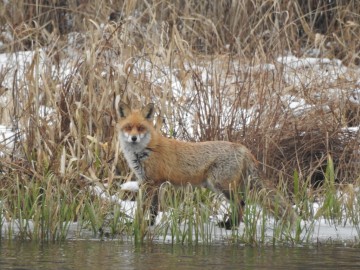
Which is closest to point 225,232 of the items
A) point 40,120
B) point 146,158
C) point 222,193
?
point 222,193

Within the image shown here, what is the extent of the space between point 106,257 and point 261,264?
3.85 feet

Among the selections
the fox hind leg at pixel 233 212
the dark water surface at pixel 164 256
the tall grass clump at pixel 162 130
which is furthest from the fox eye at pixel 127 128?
the dark water surface at pixel 164 256

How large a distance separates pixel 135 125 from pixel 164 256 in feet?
6.52

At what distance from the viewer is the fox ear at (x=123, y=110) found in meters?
8.92

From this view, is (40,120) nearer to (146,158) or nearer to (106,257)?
(146,158)

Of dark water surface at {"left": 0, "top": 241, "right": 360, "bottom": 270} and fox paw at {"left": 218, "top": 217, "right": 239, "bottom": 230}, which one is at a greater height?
fox paw at {"left": 218, "top": 217, "right": 239, "bottom": 230}

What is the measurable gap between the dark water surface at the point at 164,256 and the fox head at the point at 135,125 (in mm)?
1312

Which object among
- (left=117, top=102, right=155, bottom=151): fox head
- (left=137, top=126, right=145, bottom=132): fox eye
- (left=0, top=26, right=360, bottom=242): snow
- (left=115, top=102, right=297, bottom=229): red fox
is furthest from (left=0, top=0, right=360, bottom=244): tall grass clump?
(left=137, top=126, right=145, bottom=132): fox eye

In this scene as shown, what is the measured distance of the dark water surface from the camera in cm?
670

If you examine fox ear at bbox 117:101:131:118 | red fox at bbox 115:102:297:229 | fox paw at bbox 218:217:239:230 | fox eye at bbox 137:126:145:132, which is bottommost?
fox paw at bbox 218:217:239:230

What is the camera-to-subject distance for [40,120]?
32.6 feet

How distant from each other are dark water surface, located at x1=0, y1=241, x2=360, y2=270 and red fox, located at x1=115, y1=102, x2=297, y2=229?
1.20 meters

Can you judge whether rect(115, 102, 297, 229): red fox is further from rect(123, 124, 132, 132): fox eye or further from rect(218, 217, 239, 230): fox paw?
rect(218, 217, 239, 230): fox paw

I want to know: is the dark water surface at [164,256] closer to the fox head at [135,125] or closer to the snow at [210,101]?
the snow at [210,101]
